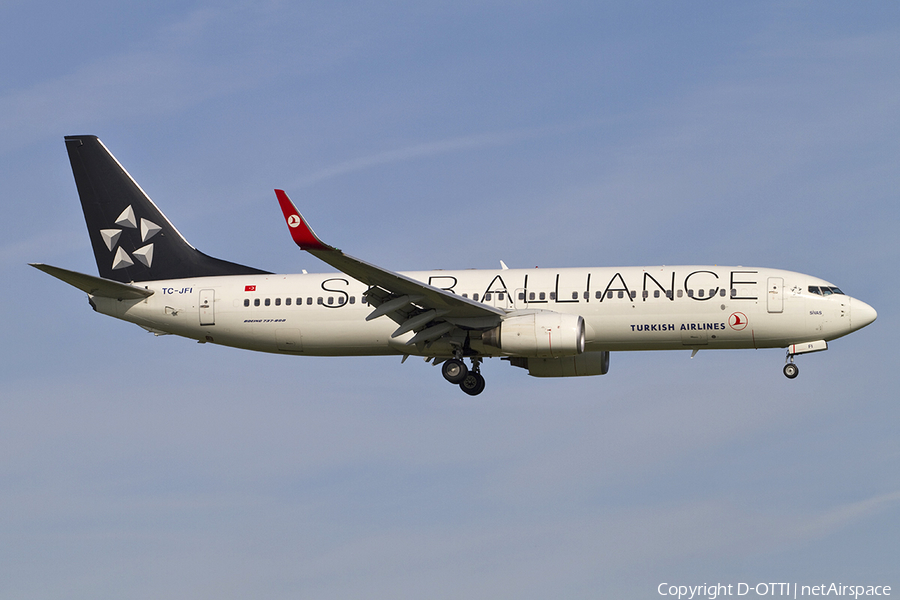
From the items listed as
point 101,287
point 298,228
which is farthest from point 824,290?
point 101,287

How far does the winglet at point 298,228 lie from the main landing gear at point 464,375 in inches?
335

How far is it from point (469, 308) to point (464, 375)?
Answer: 3477mm

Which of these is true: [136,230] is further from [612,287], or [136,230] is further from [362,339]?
[612,287]

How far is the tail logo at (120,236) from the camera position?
4562 centimetres

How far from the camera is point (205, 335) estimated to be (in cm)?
4319

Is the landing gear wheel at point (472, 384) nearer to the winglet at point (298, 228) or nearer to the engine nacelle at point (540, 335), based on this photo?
the engine nacelle at point (540, 335)

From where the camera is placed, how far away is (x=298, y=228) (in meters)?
34.2

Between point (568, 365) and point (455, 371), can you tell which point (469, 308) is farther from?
point (568, 365)

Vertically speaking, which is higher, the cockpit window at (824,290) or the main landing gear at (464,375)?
the cockpit window at (824,290)

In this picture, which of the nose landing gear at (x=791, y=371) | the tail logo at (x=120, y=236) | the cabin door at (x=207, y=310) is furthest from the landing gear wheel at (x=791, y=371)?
the tail logo at (x=120, y=236)

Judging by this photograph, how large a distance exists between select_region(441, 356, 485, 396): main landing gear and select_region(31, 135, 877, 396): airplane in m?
0.05

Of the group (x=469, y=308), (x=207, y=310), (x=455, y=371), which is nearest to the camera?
(x=469, y=308)

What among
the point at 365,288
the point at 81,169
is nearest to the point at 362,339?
the point at 365,288

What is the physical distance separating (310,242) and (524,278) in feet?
31.4
